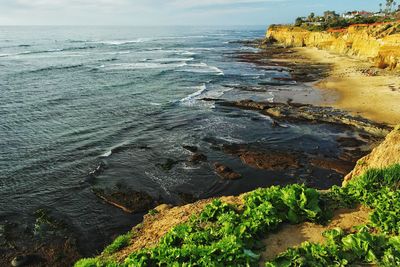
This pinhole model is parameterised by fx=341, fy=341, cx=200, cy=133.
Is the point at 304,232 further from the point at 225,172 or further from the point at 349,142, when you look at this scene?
the point at 349,142

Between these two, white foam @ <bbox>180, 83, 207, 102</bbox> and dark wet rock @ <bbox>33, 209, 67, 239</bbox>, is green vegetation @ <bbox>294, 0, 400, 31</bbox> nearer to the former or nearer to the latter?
white foam @ <bbox>180, 83, 207, 102</bbox>

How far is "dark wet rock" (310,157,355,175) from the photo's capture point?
1919 centimetres

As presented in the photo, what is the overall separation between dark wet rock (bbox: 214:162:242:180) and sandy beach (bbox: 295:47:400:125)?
47.1 feet

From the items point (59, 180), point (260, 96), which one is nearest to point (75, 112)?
point (59, 180)

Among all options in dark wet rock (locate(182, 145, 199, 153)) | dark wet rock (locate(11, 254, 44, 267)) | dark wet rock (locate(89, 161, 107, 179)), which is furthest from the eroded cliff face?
dark wet rock (locate(11, 254, 44, 267))

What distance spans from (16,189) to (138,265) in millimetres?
12595

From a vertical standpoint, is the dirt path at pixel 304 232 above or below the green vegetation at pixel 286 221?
below

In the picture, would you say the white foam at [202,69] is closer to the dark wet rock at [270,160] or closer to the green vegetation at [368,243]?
the dark wet rock at [270,160]

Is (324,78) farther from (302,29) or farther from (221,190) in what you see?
(302,29)

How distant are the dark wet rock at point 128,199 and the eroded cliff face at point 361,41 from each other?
132 feet

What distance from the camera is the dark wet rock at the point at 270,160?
19.9m

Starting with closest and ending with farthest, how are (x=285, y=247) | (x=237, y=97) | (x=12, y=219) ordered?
(x=285, y=247) → (x=12, y=219) → (x=237, y=97)

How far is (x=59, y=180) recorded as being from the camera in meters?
18.5

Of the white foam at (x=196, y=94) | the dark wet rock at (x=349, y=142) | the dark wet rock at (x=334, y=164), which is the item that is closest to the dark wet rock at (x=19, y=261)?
the dark wet rock at (x=334, y=164)
